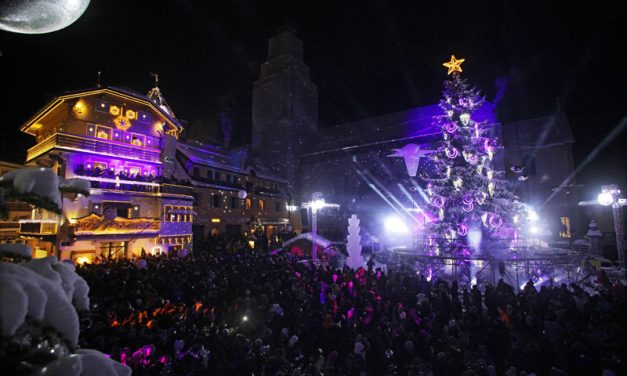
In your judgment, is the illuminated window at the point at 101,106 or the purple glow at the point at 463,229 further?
the illuminated window at the point at 101,106

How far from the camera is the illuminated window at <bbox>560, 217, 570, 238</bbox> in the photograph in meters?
34.0

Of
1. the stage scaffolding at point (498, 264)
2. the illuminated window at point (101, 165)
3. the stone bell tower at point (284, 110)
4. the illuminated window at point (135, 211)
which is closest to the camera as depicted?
the stage scaffolding at point (498, 264)

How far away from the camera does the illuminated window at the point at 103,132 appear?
78.3ft

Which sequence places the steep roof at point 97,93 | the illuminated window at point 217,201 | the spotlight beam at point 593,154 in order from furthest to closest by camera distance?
the spotlight beam at point 593,154
the illuminated window at point 217,201
the steep roof at point 97,93

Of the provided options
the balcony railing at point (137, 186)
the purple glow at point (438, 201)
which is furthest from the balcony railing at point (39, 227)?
the purple glow at point (438, 201)

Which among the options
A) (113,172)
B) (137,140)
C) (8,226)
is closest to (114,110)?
(137,140)

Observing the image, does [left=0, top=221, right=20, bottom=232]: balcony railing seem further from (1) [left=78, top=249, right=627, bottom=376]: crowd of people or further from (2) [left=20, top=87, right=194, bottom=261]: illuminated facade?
(1) [left=78, top=249, right=627, bottom=376]: crowd of people

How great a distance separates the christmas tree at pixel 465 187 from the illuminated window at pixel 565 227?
2137 centimetres

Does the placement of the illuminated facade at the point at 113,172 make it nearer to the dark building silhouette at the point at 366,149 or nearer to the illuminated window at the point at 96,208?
the illuminated window at the point at 96,208

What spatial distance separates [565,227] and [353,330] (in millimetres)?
36873

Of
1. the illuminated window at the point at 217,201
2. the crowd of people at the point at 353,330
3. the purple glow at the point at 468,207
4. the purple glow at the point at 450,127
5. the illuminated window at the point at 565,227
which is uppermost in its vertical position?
the purple glow at the point at 450,127

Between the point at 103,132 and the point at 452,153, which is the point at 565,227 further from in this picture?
the point at 103,132

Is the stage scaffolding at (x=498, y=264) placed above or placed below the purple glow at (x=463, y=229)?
below

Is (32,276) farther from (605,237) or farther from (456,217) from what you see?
(605,237)
